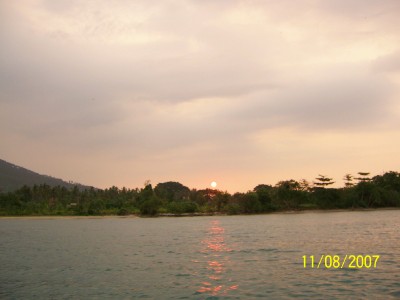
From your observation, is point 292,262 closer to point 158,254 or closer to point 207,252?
point 207,252

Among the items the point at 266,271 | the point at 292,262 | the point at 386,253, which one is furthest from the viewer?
the point at 386,253

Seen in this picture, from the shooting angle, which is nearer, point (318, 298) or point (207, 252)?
point (318, 298)

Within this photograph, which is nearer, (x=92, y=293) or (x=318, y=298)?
(x=318, y=298)

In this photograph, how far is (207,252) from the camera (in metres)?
51.0

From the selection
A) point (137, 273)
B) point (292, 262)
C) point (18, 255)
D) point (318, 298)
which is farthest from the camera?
point (18, 255)

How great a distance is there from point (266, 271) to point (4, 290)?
21.3 metres

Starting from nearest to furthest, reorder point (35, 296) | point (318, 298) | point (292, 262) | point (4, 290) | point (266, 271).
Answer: point (318, 298) → point (35, 296) → point (4, 290) → point (266, 271) → point (292, 262)

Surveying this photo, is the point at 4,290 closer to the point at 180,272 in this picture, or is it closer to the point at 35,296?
the point at 35,296

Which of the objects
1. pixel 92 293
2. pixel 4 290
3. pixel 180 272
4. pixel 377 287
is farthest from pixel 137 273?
pixel 377 287

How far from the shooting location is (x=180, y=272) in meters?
35.9

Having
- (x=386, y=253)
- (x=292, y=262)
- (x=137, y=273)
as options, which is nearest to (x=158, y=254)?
(x=137, y=273)

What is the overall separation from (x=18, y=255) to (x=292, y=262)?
3864cm

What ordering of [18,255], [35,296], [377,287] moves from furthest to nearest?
[18,255]
[35,296]
[377,287]

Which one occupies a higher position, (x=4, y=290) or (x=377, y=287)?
(x=377, y=287)
